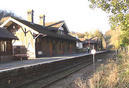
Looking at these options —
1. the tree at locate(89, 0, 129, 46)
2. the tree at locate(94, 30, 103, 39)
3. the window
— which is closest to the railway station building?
the window

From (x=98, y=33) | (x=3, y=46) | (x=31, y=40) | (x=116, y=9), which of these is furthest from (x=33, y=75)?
(x=98, y=33)

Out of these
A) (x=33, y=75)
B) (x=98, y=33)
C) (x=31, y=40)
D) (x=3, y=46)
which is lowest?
(x=33, y=75)

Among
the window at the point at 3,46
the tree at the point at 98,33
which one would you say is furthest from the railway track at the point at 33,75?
the tree at the point at 98,33

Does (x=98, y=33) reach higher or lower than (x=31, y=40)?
higher

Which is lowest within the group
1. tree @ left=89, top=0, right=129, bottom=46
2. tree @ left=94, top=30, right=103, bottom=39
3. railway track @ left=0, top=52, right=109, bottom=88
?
railway track @ left=0, top=52, right=109, bottom=88

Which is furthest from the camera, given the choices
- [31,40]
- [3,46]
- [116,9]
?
[31,40]

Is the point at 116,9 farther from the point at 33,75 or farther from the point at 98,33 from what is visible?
the point at 98,33

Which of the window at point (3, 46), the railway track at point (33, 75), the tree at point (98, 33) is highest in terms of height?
the tree at point (98, 33)

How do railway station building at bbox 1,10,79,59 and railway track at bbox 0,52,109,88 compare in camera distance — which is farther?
railway station building at bbox 1,10,79,59

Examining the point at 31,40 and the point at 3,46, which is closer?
the point at 3,46

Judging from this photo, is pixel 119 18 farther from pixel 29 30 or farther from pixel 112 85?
pixel 29 30

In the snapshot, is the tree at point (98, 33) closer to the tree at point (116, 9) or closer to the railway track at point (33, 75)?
the railway track at point (33, 75)

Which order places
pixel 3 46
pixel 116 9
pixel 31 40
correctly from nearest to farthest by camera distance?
pixel 116 9 → pixel 3 46 → pixel 31 40

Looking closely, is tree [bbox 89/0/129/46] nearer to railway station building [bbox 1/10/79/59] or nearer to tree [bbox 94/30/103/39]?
railway station building [bbox 1/10/79/59]
